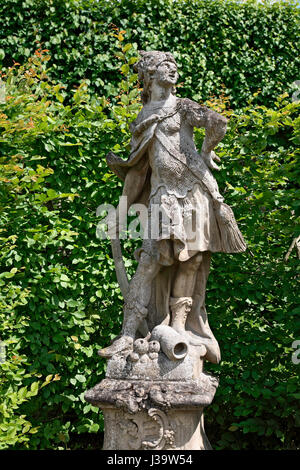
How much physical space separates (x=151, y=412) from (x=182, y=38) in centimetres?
482

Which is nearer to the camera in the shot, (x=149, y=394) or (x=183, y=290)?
(x=149, y=394)

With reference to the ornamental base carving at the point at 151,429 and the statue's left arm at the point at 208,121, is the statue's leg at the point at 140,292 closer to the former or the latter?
the ornamental base carving at the point at 151,429

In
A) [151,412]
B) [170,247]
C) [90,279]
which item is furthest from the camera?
[90,279]

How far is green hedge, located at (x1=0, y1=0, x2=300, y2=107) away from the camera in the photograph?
6402mm

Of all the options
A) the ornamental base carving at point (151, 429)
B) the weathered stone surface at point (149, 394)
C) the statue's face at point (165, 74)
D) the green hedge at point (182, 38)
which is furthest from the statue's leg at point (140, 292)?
the green hedge at point (182, 38)

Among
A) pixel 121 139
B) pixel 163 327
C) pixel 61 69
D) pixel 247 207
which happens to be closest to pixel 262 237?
pixel 247 207

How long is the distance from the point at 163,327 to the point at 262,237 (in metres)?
1.92

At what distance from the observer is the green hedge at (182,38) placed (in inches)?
252

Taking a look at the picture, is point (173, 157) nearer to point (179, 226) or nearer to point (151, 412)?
point (179, 226)

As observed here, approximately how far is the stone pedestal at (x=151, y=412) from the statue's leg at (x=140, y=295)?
0.39m

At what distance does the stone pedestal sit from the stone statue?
0.06 ft

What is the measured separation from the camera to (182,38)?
22.2 feet

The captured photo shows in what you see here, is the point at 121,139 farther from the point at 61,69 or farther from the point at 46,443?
the point at 46,443

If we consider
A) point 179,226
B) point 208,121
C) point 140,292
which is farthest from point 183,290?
point 208,121
